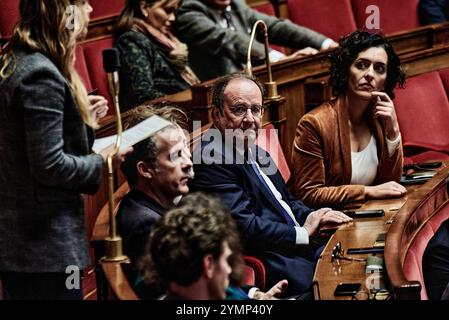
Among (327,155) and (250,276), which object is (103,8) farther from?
(250,276)

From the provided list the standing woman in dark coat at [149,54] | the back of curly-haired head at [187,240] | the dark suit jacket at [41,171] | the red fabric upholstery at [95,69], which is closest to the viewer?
the back of curly-haired head at [187,240]

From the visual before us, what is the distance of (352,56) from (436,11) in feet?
3.31

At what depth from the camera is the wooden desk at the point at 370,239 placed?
4.66ft

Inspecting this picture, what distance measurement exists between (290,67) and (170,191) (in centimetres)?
108

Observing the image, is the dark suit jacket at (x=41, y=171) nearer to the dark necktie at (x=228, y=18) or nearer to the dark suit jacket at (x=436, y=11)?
the dark necktie at (x=228, y=18)

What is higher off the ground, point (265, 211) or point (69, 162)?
point (69, 162)

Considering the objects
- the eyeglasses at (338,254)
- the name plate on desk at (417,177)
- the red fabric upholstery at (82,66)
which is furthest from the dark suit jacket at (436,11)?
the eyeglasses at (338,254)

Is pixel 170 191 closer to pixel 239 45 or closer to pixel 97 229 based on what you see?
pixel 97 229

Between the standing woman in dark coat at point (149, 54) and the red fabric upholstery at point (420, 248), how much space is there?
0.75m

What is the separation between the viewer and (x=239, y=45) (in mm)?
2529

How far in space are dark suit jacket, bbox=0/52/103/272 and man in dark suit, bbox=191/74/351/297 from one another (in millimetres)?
406

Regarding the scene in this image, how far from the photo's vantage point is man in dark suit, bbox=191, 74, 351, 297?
166 centimetres
